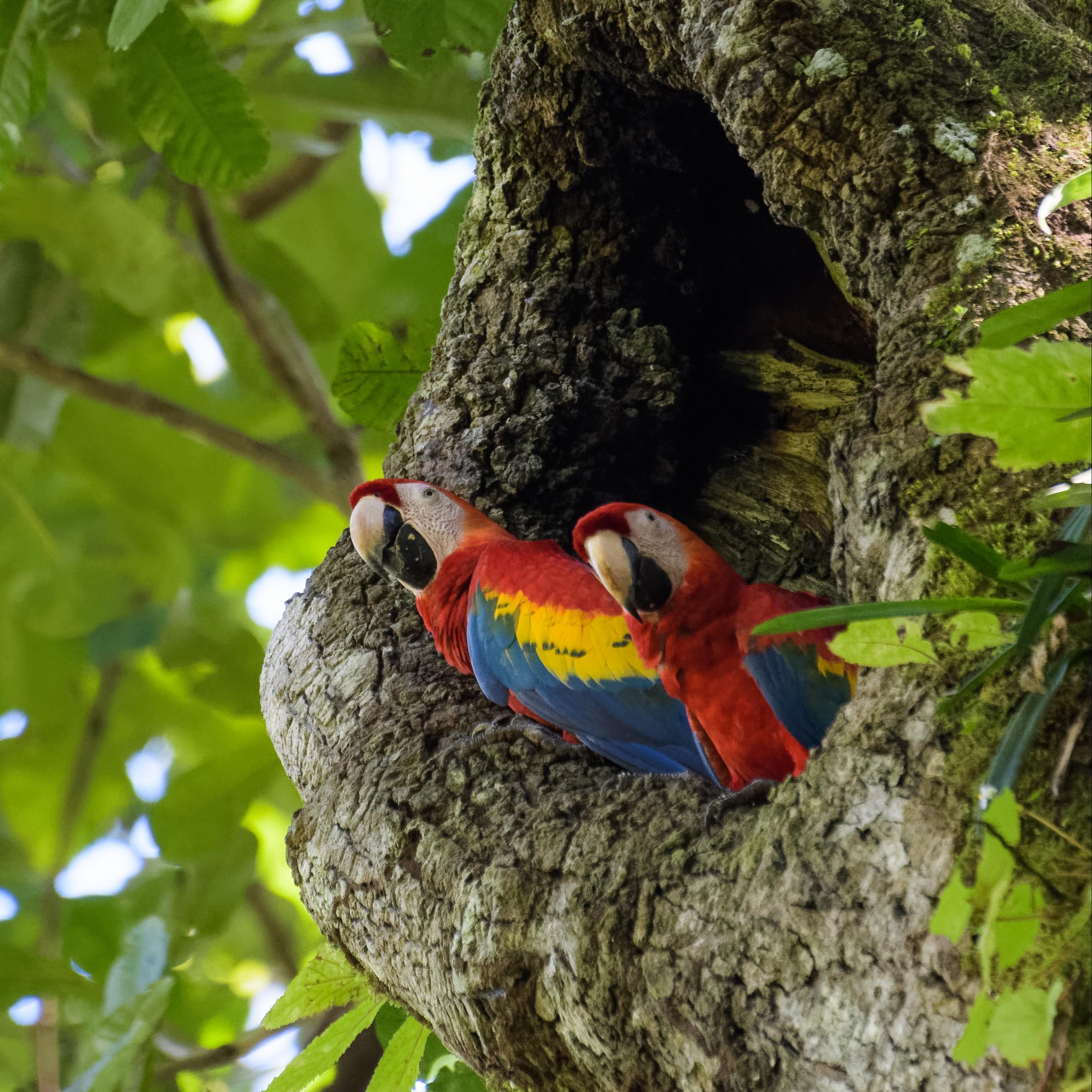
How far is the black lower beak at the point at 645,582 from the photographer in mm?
1431

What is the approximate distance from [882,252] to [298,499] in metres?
3.20

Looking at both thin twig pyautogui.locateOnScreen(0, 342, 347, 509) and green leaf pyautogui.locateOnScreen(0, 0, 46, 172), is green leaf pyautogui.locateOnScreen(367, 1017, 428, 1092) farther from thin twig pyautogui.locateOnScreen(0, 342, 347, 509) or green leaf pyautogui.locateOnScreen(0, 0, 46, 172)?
thin twig pyautogui.locateOnScreen(0, 342, 347, 509)

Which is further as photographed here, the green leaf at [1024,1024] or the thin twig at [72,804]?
the thin twig at [72,804]

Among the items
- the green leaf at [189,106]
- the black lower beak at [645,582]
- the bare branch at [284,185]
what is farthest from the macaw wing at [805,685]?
the bare branch at [284,185]

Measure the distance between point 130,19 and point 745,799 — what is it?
1364mm

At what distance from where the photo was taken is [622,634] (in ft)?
5.15

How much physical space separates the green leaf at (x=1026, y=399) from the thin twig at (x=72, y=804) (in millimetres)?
2359

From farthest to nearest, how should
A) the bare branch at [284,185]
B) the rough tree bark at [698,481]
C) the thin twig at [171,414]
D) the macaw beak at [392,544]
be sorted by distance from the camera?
1. the bare branch at [284,185]
2. the thin twig at [171,414]
3. the macaw beak at [392,544]
4. the rough tree bark at [698,481]

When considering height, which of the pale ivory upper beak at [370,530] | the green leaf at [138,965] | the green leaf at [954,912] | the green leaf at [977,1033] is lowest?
the green leaf at [138,965]

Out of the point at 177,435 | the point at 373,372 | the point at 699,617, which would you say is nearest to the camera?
the point at 699,617

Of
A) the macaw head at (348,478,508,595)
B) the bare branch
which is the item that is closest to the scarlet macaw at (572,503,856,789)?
the macaw head at (348,478,508,595)

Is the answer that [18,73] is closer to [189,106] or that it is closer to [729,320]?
[189,106]

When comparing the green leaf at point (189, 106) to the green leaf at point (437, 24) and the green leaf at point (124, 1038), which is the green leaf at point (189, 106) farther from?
the green leaf at point (124, 1038)

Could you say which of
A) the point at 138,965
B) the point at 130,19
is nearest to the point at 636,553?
the point at 130,19
